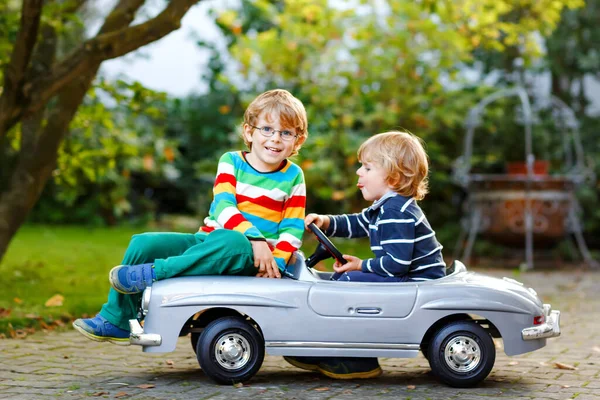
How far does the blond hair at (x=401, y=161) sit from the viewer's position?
154 inches

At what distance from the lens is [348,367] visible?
3.99m

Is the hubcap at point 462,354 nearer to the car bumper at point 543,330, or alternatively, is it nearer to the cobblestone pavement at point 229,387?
the cobblestone pavement at point 229,387

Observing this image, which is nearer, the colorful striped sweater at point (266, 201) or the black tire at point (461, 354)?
the black tire at point (461, 354)

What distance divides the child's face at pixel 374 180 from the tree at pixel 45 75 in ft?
7.15

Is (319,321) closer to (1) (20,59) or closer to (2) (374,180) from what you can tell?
(2) (374,180)

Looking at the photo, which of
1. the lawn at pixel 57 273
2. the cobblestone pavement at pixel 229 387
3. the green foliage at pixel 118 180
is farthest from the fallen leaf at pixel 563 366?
the green foliage at pixel 118 180

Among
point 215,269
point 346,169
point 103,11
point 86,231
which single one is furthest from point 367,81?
point 215,269

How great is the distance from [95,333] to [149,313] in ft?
1.14

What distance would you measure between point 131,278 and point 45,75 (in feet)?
8.12

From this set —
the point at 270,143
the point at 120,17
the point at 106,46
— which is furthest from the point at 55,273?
the point at 270,143

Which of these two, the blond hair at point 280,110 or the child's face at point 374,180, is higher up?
the blond hair at point 280,110

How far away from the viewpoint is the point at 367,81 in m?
11.6

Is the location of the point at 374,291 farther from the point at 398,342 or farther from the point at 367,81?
the point at 367,81

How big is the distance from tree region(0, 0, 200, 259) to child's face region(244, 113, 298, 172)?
1887 mm
